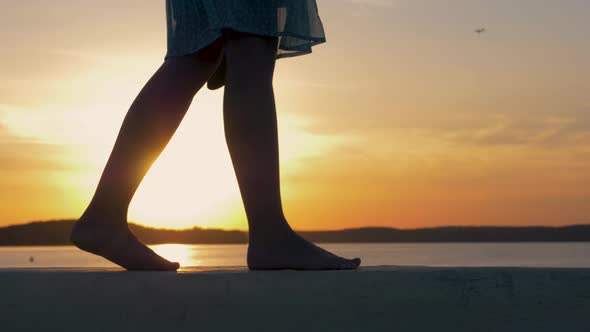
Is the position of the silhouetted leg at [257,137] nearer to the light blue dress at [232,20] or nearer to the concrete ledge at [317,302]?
the light blue dress at [232,20]

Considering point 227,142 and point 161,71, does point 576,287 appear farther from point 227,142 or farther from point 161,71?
point 161,71

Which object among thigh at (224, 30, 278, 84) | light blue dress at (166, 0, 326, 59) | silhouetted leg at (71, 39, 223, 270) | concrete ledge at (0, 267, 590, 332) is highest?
light blue dress at (166, 0, 326, 59)

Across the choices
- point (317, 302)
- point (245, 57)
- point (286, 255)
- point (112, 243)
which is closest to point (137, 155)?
point (112, 243)

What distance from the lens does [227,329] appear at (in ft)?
5.92

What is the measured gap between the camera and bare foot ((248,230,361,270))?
2291mm

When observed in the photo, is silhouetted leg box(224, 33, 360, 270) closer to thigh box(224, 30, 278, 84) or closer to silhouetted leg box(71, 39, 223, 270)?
thigh box(224, 30, 278, 84)

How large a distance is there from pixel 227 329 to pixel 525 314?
2.17ft

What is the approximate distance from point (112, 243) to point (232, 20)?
730 millimetres

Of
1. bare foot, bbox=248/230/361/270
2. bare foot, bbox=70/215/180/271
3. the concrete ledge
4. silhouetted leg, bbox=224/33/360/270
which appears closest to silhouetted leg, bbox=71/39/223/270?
bare foot, bbox=70/215/180/271

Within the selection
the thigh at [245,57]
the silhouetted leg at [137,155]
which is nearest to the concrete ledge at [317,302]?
the silhouetted leg at [137,155]

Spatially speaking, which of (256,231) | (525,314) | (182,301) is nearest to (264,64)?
(256,231)

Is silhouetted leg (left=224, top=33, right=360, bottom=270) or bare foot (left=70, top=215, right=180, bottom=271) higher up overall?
silhouetted leg (left=224, top=33, right=360, bottom=270)

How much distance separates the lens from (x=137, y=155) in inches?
89.1

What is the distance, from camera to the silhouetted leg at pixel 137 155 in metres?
2.27
